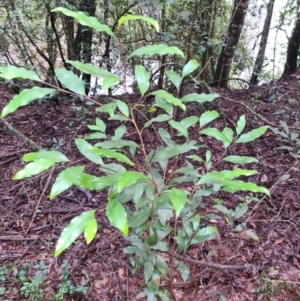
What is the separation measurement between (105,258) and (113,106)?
1041mm

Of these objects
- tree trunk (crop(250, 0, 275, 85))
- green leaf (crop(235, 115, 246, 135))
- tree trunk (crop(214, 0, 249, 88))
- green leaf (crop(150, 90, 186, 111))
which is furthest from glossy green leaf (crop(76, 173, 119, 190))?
tree trunk (crop(250, 0, 275, 85))

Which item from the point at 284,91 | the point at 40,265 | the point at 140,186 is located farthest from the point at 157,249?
the point at 284,91

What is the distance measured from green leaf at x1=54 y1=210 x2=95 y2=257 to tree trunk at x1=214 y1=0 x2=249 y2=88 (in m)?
2.85

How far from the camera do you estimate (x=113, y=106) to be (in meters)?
1.01

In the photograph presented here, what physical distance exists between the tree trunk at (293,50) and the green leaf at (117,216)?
4693 millimetres

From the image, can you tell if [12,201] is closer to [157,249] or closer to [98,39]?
[157,249]

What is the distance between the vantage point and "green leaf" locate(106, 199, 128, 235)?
808mm

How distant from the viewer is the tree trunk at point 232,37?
3.64 metres

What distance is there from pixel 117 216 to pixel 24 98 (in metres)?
0.43

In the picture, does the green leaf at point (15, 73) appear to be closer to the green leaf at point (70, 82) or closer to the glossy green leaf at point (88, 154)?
the green leaf at point (70, 82)

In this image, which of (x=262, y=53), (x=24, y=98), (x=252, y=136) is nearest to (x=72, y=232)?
(x=24, y=98)

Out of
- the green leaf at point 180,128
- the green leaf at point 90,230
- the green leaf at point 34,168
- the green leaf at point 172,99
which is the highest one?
the green leaf at point 172,99

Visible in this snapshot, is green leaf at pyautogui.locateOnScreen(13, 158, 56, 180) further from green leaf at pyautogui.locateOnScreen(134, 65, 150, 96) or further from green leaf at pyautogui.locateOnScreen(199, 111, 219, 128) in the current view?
green leaf at pyautogui.locateOnScreen(199, 111, 219, 128)

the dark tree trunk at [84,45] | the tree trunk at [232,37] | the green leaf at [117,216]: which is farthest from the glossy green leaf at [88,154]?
the dark tree trunk at [84,45]
